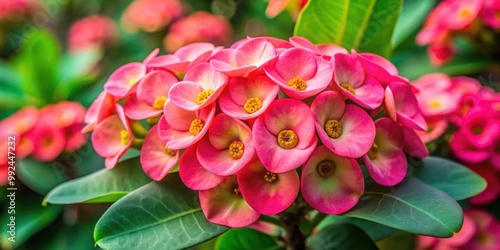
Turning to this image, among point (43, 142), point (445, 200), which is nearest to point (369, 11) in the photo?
point (445, 200)

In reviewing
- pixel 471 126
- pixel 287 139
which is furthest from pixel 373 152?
pixel 471 126

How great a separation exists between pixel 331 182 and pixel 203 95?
0.77 ft

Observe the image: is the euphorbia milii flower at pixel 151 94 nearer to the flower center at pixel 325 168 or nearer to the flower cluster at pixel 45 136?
the flower center at pixel 325 168

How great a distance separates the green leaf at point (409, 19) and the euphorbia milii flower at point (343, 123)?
754 mm

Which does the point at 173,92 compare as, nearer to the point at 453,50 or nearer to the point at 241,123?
the point at 241,123

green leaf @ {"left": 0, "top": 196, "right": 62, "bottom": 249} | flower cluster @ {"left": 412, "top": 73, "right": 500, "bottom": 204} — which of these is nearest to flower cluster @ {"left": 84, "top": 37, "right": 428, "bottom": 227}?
flower cluster @ {"left": 412, "top": 73, "right": 500, "bottom": 204}

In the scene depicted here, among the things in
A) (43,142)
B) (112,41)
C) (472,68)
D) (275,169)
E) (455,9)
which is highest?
(275,169)

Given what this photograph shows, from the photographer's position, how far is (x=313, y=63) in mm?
809

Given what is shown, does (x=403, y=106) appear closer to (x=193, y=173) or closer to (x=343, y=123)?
(x=343, y=123)

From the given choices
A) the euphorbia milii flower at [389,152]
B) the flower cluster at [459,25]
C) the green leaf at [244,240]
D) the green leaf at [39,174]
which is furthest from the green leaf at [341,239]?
the green leaf at [39,174]

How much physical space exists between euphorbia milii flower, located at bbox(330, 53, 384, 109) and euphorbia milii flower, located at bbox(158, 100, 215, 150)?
210mm

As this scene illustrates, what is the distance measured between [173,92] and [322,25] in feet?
1.23

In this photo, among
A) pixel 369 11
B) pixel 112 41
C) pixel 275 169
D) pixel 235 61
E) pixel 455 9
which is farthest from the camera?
pixel 112 41

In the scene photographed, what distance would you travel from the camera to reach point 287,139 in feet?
2.46
